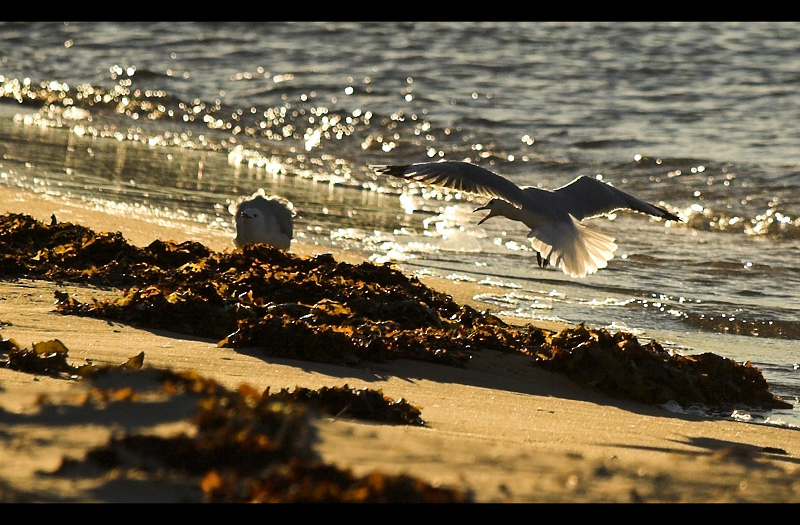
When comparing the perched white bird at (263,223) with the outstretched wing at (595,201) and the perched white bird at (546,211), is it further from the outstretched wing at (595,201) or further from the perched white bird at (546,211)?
the outstretched wing at (595,201)

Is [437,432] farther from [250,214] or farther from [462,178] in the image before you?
[250,214]

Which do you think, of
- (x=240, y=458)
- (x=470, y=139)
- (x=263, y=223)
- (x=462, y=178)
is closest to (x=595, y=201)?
(x=462, y=178)

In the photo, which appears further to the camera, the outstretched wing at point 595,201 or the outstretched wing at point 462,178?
the outstretched wing at point 595,201

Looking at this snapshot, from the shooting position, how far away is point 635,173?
1220cm

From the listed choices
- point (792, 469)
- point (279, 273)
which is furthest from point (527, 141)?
point (792, 469)

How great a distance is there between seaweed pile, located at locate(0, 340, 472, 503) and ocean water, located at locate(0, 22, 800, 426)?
9.48 ft

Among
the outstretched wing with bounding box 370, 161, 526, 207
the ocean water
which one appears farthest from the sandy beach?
the outstretched wing with bounding box 370, 161, 526, 207

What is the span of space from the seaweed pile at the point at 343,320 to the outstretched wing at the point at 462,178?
1.98 feet

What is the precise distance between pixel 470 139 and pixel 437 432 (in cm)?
1003

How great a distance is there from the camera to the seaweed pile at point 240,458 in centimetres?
272

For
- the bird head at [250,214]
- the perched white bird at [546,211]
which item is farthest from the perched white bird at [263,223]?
the perched white bird at [546,211]

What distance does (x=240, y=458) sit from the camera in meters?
2.88
